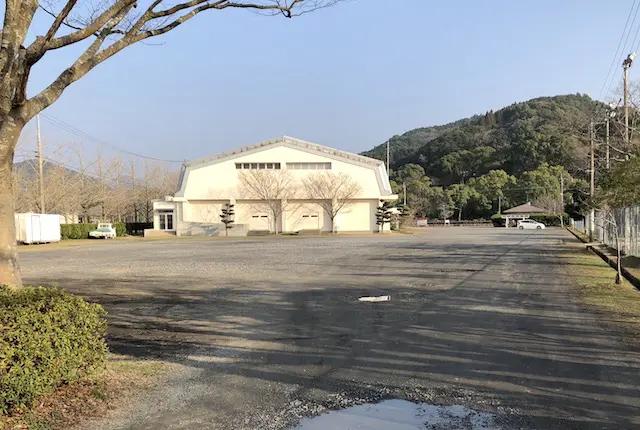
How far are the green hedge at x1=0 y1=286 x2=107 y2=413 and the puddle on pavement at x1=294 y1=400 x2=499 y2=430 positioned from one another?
2094 mm

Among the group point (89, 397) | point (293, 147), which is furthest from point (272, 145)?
point (89, 397)

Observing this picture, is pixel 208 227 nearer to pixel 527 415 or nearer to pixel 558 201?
pixel 527 415

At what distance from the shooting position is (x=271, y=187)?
162ft

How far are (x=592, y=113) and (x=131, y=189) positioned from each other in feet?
179

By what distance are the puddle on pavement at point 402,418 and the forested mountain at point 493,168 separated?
243 ft

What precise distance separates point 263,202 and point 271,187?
2064 millimetres

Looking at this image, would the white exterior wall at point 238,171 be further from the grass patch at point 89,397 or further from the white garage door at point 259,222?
the grass patch at point 89,397

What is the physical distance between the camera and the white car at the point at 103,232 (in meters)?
44.8

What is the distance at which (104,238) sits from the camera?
148ft

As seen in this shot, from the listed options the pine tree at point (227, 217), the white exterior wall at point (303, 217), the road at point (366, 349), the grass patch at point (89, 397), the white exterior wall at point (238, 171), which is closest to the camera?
the grass patch at point (89, 397)

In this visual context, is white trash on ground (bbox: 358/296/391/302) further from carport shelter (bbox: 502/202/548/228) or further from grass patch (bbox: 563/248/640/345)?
carport shelter (bbox: 502/202/548/228)

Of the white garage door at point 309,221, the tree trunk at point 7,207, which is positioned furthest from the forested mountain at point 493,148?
the tree trunk at point 7,207

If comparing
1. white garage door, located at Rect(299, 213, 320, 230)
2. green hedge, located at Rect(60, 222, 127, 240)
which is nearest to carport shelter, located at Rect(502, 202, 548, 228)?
white garage door, located at Rect(299, 213, 320, 230)

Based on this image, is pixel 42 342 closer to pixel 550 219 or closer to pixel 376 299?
pixel 376 299
